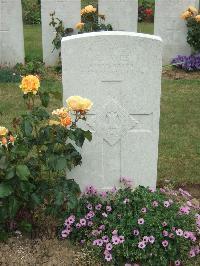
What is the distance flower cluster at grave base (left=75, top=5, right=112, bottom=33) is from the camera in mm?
8586

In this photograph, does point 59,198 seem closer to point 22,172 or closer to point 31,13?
point 22,172

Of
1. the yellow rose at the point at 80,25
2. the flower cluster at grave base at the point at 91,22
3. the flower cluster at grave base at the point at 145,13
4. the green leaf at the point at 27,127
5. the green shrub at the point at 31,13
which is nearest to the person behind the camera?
the green leaf at the point at 27,127

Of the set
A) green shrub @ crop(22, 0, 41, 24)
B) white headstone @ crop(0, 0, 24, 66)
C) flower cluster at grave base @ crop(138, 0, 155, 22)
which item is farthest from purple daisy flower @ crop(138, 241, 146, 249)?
flower cluster at grave base @ crop(138, 0, 155, 22)

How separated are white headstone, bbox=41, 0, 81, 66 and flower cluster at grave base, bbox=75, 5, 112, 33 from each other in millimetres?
183

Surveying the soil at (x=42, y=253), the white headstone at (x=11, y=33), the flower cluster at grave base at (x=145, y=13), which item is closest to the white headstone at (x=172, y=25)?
the white headstone at (x=11, y=33)

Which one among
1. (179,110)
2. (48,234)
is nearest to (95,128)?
(48,234)

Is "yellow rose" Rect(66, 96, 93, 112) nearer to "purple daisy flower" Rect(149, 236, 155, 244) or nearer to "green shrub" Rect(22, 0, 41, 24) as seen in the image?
"purple daisy flower" Rect(149, 236, 155, 244)

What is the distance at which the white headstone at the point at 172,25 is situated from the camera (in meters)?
8.88

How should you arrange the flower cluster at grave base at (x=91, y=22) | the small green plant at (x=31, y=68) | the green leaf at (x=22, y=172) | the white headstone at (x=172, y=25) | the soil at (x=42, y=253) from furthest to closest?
the white headstone at (x=172, y=25), the flower cluster at grave base at (x=91, y=22), the small green plant at (x=31, y=68), the soil at (x=42, y=253), the green leaf at (x=22, y=172)

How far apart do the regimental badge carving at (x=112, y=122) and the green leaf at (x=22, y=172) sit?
0.74 metres

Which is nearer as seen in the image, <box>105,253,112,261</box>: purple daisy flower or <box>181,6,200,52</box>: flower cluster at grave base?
<box>105,253,112,261</box>: purple daisy flower

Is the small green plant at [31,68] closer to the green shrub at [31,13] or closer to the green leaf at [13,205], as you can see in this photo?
the green leaf at [13,205]

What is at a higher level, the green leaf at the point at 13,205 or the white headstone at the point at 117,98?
the white headstone at the point at 117,98

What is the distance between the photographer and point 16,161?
3557mm
